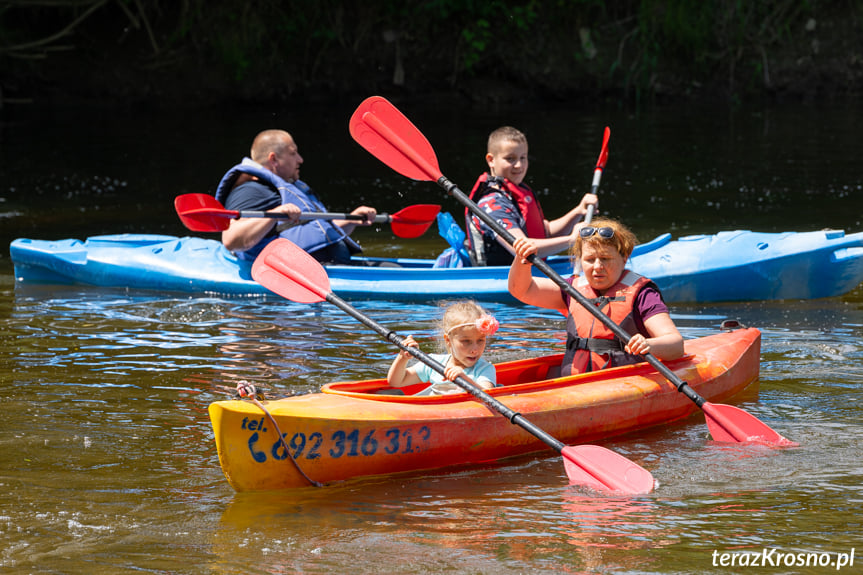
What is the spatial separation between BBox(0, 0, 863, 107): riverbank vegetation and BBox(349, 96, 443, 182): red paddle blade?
13.1m

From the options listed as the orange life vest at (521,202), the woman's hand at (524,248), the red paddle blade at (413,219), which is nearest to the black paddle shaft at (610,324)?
the woman's hand at (524,248)

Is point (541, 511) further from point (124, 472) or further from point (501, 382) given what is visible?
point (124, 472)

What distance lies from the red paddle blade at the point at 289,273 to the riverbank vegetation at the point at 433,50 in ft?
45.2

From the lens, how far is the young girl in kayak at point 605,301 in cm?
415

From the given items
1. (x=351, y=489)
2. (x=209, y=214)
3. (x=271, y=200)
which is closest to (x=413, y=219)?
(x=271, y=200)

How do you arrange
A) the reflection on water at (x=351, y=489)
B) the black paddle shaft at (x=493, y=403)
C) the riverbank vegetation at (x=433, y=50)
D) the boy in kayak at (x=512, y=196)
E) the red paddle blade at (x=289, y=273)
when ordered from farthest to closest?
the riverbank vegetation at (x=433, y=50) → the boy in kayak at (x=512, y=196) → the red paddle blade at (x=289, y=273) → the black paddle shaft at (x=493, y=403) → the reflection on water at (x=351, y=489)

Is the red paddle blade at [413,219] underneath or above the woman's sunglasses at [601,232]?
above

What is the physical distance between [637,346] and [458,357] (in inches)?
25.5

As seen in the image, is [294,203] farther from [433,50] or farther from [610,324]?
[433,50]

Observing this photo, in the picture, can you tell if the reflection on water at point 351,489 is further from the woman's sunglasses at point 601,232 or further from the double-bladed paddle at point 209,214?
the double-bladed paddle at point 209,214

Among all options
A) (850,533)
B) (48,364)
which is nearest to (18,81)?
(48,364)

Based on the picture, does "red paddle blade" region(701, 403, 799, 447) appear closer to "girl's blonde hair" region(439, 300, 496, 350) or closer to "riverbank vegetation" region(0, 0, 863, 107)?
"girl's blonde hair" region(439, 300, 496, 350)

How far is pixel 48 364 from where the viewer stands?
511 cm
